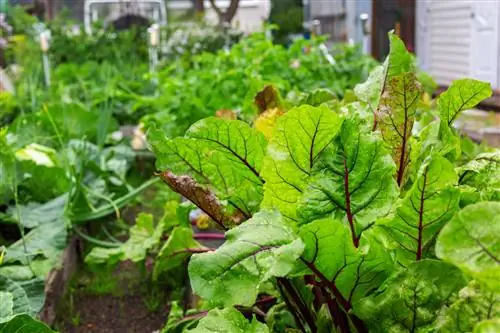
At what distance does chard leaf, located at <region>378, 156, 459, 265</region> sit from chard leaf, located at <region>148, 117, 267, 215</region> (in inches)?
12.1

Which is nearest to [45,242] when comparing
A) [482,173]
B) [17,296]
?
[17,296]

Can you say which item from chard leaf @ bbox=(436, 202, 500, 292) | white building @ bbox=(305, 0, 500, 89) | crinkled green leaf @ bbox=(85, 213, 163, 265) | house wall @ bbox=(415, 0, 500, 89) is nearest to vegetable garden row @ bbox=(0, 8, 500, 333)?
chard leaf @ bbox=(436, 202, 500, 292)

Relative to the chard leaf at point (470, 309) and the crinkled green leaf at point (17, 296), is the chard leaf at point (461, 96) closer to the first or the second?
the chard leaf at point (470, 309)

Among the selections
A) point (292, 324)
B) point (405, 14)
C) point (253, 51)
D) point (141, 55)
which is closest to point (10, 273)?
point (292, 324)

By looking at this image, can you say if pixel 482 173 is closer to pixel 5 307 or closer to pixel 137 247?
pixel 5 307

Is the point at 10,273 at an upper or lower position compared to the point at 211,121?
lower

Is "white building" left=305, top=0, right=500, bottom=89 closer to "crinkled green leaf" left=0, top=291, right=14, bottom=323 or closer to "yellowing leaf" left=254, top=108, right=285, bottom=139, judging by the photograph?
"yellowing leaf" left=254, top=108, right=285, bottom=139

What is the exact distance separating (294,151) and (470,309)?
0.35 metres

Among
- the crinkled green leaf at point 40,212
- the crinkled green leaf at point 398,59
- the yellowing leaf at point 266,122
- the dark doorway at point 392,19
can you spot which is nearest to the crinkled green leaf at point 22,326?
the yellowing leaf at point 266,122

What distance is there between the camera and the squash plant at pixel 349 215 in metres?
0.99

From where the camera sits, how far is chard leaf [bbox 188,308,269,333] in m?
1.10

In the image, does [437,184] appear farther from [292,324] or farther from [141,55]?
[141,55]

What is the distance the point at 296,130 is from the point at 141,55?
9408 mm

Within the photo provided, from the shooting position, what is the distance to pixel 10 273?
2203 mm
